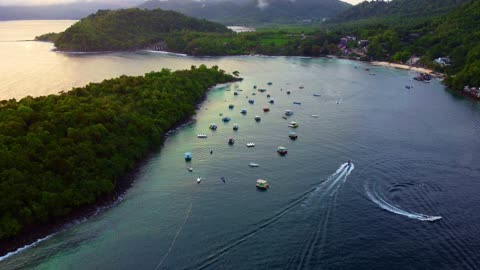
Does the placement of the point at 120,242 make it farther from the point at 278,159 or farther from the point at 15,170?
the point at 278,159

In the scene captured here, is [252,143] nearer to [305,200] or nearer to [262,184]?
[262,184]

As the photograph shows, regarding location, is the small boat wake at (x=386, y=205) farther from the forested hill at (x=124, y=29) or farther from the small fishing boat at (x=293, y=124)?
the forested hill at (x=124, y=29)

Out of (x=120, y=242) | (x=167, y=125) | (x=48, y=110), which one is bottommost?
(x=120, y=242)

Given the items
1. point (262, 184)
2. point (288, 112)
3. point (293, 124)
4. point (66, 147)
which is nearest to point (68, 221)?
point (66, 147)

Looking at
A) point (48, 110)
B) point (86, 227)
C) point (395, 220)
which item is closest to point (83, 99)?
point (48, 110)

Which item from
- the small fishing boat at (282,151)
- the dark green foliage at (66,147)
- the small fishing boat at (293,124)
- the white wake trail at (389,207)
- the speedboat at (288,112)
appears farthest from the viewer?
the speedboat at (288,112)

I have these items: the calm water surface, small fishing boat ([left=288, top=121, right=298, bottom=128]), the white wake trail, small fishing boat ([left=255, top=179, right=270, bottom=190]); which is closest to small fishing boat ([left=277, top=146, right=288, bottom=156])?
the calm water surface

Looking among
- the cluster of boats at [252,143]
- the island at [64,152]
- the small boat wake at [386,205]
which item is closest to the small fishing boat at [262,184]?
the cluster of boats at [252,143]
